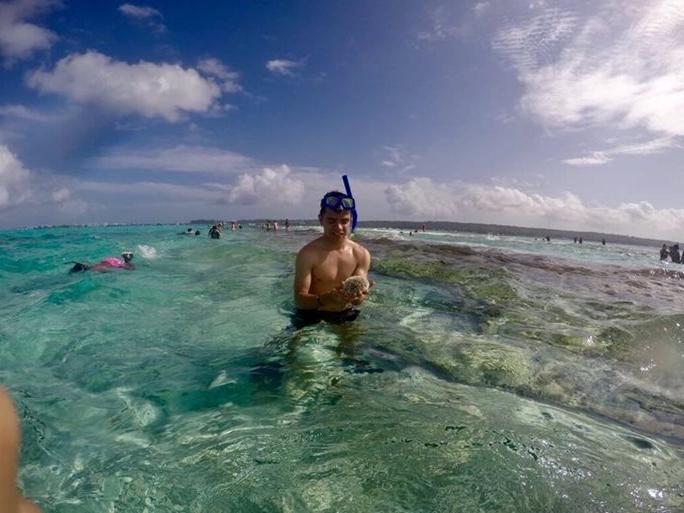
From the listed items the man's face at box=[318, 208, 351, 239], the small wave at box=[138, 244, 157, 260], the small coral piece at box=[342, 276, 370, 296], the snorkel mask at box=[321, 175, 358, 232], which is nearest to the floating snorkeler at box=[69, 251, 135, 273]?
the small wave at box=[138, 244, 157, 260]

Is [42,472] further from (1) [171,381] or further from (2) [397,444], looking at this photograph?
(2) [397,444]

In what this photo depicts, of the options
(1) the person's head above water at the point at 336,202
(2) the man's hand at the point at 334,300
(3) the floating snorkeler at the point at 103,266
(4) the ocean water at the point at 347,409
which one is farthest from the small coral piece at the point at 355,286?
(3) the floating snorkeler at the point at 103,266

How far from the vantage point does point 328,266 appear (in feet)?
17.5

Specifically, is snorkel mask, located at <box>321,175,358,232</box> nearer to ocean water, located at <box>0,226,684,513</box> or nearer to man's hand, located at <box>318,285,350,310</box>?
man's hand, located at <box>318,285,350,310</box>

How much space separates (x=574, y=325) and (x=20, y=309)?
10.6 m

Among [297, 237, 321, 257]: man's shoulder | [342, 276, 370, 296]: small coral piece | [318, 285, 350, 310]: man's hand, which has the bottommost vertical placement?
[318, 285, 350, 310]: man's hand

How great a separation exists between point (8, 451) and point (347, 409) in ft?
8.72

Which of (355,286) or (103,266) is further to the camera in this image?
(103,266)

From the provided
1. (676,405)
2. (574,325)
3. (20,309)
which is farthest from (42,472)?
(574,325)

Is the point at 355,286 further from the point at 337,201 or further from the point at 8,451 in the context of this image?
the point at 8,451

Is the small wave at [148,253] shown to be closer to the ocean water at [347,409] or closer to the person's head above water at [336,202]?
the ocean water at [347,409]

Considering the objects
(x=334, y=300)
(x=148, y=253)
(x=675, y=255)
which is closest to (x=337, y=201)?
(x=334, y=300)

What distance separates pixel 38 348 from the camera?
5742mm

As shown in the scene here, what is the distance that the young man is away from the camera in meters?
5.23
